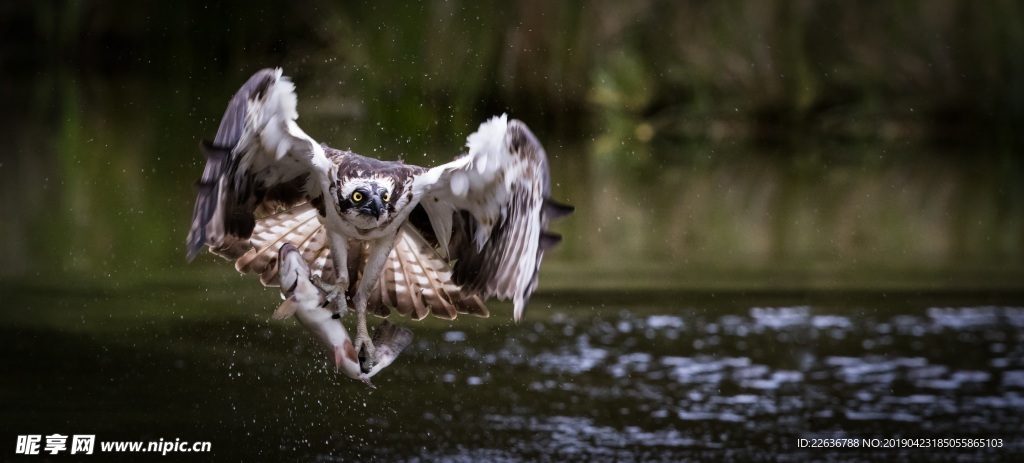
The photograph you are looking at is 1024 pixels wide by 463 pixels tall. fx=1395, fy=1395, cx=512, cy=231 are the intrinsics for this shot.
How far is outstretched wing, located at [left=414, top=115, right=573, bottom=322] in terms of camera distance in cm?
548

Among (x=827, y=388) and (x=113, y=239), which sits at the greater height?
(x=113, y=239)

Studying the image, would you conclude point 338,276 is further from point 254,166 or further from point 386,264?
point 254,166

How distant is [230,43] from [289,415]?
18.0 m

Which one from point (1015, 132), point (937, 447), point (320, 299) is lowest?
point (937, 447)

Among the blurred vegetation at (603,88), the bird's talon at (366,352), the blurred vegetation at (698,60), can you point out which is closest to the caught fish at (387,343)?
the bird's talon at (366,352)

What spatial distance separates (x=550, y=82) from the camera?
22516mm

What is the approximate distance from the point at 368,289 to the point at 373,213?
2.13ft

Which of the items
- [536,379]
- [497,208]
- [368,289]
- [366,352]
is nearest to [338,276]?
[368,289]

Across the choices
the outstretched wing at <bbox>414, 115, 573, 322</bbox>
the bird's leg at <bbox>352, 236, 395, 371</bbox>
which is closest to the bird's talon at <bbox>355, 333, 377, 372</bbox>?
the bird's leg at <bbox>352, 236, 395, 371</bbox>

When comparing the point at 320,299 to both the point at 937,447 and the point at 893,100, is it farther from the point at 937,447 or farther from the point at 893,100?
the point at 893,100

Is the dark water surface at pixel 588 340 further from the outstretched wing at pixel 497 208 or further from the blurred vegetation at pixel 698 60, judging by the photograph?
the blurred vegetation at pixel 698 60

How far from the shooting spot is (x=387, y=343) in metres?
5.69

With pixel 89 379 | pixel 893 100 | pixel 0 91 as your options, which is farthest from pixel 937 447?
pixel 0 91

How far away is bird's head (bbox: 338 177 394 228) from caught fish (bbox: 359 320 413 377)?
1.54 feet
